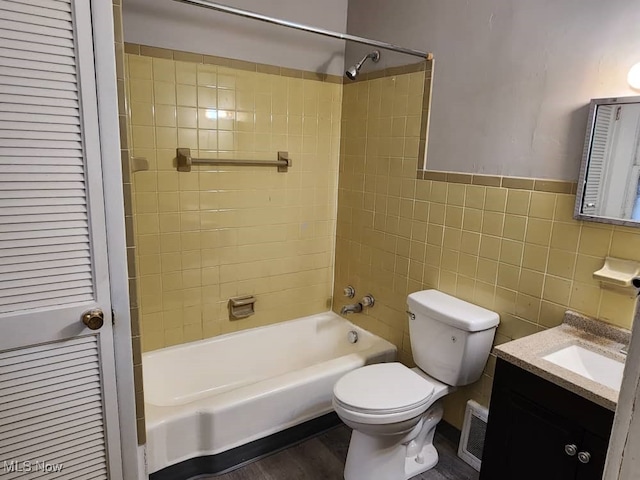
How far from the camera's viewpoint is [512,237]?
5.92ft

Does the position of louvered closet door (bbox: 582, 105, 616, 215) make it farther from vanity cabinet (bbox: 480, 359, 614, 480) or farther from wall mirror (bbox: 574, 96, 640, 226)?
vanity cabinet (bbox: 480, 359, 614, 480)

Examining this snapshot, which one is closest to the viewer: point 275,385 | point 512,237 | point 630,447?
point 630,447

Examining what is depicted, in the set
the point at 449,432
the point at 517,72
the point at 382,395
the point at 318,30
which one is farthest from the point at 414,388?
the point at 318,30

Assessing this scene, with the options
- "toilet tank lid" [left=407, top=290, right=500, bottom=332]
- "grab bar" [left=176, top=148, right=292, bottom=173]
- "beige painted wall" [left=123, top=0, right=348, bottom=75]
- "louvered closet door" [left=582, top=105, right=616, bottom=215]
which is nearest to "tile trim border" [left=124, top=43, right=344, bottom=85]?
"beige painted wall" [left=123, top=0, right=348, bottom=75]

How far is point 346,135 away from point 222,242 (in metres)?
1.03

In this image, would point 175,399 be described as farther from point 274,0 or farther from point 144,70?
point 274,0

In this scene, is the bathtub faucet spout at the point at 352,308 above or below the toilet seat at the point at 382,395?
above

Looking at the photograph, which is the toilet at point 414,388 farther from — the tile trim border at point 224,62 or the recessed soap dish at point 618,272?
the tile trim border at point 224,62

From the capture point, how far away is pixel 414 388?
1780 millimetres

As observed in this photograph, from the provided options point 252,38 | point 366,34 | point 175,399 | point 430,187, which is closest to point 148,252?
point 175,399

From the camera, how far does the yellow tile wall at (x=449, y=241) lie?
63.4 inches

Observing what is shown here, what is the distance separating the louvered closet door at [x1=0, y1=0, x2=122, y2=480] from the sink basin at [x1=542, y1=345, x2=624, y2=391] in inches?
59.4

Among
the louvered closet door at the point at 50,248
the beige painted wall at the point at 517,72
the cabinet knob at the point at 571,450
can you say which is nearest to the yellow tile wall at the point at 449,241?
the beige painted wall at the point at 517,72

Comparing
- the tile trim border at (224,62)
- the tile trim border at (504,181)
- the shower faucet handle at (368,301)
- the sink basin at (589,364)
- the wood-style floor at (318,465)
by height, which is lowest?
the wood-style floor at (318,465)
